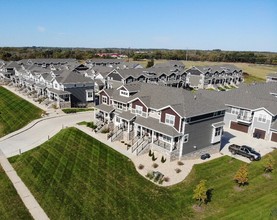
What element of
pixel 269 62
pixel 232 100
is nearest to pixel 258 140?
pixel 232 100

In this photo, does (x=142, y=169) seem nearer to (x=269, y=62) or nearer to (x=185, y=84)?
(x=185, y=84)

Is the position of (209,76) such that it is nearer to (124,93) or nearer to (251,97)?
(251,97)

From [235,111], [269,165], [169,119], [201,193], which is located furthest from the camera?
[235,111]

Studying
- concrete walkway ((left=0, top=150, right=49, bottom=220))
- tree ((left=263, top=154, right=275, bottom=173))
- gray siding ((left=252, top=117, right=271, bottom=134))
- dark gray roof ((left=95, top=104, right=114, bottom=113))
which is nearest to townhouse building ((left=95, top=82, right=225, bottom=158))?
dark gray roof ((left=95, top=104, right=114, bottom=113))

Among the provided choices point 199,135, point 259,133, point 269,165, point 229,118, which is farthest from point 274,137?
point 199,135

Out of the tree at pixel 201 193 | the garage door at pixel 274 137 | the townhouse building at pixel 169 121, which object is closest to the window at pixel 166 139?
the townhouse building at pixel 169 121

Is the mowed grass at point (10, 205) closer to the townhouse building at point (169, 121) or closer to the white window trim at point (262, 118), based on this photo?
the townhouse building at point (169, 121)
